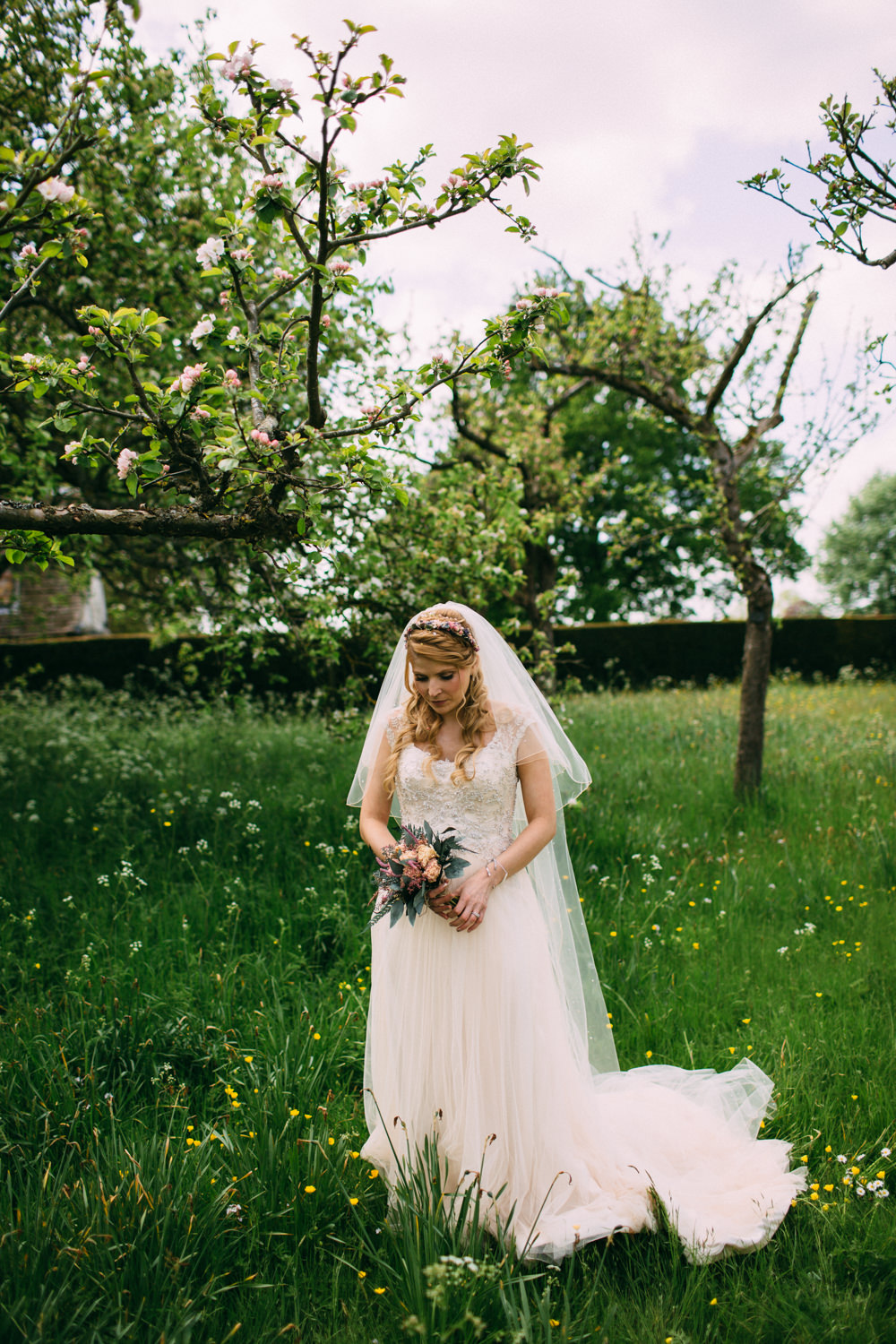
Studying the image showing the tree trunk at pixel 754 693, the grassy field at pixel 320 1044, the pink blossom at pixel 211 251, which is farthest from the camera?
the tree trunk at pixel 754 693

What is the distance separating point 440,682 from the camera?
10.4 feet

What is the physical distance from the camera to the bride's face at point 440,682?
316cm

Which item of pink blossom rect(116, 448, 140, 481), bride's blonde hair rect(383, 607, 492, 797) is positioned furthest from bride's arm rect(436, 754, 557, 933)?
pink blossom rect(116, 448, 140, 481)

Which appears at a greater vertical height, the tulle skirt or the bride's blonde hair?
the bride's blonde hair

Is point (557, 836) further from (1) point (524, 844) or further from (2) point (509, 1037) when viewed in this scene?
(2) point (509, 1037)

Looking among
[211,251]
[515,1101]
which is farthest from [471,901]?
[211,251]

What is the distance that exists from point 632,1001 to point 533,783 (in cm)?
186

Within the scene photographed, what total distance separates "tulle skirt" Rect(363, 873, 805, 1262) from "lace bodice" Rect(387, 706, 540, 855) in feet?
0.79

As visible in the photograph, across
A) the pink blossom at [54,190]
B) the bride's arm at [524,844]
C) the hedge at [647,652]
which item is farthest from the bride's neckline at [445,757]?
the hedge at [647,652]

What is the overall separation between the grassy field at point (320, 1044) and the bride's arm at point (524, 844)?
0.95 m

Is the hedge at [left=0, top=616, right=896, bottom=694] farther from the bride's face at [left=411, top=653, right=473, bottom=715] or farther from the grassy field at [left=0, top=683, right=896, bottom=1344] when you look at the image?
the bride's face at [left=411, top=653, right=473, bottom=715]

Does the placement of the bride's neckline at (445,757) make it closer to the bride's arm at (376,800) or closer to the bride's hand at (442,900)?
the bride's arm at (376,800)

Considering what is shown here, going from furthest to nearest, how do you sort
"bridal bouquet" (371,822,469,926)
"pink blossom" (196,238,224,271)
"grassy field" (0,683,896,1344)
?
1. "pink blossom" (196,238,224,271)
2. "bridal bouquet" (371,822,469,926)
3. "grassy field" (0,683,896,1344)

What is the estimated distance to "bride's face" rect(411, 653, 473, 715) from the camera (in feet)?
10.4
